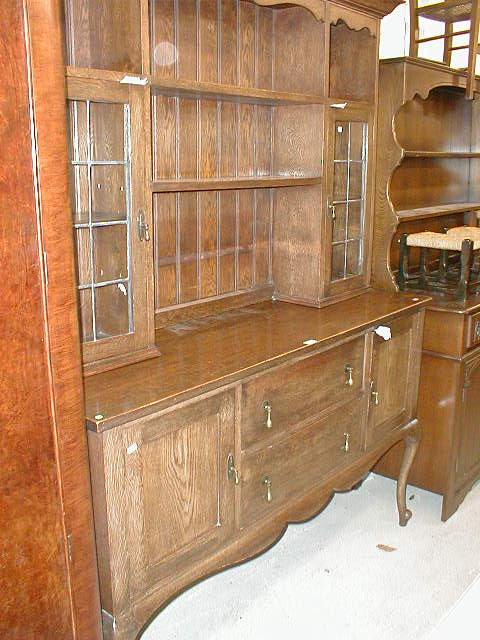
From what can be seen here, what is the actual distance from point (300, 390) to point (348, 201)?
3.20ft

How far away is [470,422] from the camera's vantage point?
9.77ft

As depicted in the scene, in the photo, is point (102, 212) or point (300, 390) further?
point (300, 390)

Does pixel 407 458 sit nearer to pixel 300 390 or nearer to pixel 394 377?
pixel 394 377

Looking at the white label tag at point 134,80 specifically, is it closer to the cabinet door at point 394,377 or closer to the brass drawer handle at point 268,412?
the brass drawer handle at point 268,412

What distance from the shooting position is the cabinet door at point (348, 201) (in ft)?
8.39

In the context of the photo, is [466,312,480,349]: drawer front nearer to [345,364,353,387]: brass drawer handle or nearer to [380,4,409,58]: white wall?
[345,364,353,387]: brass drawer handle

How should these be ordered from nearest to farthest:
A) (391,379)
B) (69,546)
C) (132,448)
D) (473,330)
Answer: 1. (69,546)
2. (132,448)
3. (391,379)
4. (473,330)

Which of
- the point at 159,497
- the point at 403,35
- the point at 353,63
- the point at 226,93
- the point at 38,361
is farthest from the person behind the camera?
the point at 403,35

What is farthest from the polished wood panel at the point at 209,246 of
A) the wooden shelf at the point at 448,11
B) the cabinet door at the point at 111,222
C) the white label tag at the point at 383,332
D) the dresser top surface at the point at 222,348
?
the wooden shelf at the point at 448,11

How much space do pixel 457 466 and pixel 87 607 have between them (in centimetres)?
205

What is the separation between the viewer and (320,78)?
2.41 meters

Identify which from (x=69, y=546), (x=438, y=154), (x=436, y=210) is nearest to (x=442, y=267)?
(x=436, y=210)

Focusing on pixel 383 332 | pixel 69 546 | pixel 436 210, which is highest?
pixel 436 210

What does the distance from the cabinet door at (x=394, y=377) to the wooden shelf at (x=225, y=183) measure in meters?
0.61
